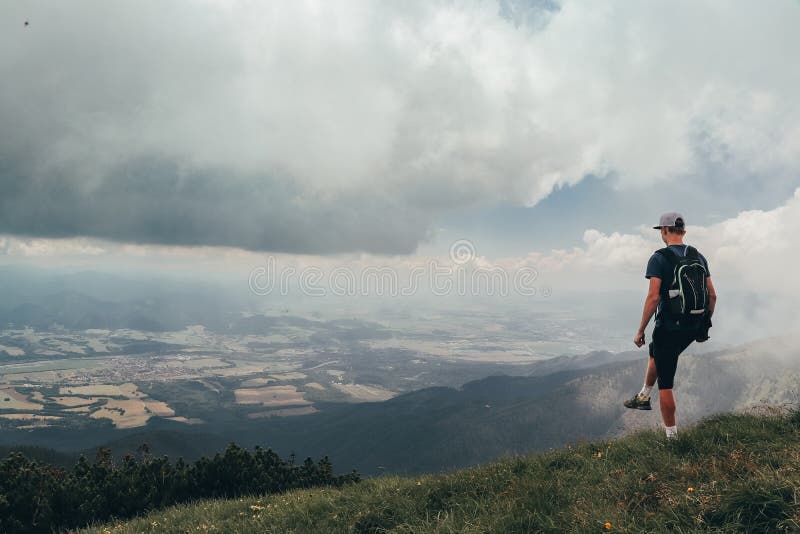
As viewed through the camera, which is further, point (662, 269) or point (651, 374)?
point (651, 374)

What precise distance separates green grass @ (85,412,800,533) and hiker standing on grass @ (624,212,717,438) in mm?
1239

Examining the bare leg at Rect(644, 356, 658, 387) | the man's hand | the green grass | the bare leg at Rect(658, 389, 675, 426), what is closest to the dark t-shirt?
the man's hand

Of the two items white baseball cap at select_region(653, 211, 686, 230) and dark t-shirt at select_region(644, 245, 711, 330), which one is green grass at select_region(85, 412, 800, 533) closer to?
dark t-shirt at select_region(644, 245, 711, 330)

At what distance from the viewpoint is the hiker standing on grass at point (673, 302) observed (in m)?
7.98

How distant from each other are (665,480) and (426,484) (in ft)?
13.3

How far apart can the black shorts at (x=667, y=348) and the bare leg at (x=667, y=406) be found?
0.12 meters

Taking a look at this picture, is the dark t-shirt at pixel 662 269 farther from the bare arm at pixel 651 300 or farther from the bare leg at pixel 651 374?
the bare leg at pixel 651 374

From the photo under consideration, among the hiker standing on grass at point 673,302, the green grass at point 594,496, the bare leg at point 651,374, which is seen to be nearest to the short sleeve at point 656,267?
the hiker standing on grass at point 673,302

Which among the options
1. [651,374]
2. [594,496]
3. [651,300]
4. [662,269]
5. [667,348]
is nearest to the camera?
[594,496]

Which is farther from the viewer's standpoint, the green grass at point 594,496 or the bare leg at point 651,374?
the bare leg at point 651,374

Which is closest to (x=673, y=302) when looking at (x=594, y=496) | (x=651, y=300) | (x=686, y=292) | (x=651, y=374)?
(x=686, y=292)

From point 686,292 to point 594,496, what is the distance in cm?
447

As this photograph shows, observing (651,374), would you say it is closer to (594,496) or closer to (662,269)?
(662,269)

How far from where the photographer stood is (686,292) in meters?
7.98
